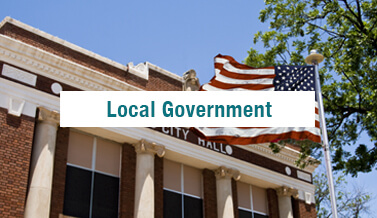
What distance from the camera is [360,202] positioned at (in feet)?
120

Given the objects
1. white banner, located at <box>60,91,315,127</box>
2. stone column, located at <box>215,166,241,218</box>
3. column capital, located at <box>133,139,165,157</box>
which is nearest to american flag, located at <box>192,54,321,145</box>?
white banner, located at <box>60,91,315,127</box>

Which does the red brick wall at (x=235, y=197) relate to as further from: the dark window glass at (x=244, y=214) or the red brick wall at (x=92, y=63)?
the red brick wall at (x=92, y=63)

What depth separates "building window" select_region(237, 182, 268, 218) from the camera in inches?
893

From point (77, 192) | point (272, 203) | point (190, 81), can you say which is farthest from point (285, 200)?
point (77, 192)

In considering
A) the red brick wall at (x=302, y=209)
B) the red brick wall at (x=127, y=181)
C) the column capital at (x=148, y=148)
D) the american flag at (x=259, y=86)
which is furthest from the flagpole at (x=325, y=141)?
the red brick wall at (x=302, y=209)

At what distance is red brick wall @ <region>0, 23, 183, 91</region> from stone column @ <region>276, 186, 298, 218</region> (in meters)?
6.75

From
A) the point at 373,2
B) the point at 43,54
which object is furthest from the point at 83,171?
the point at 373,2

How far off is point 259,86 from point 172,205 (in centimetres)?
660

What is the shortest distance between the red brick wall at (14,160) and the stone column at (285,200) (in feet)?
40.1

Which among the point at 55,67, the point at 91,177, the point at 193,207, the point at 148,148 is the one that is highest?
the point at 55,67

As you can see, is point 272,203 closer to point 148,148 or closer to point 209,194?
point 209,194

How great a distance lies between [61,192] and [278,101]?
24.1 ft

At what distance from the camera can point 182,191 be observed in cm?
2058

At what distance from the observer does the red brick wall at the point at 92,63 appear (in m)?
17.5
